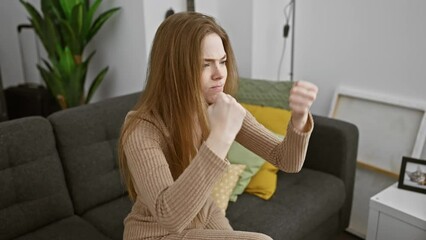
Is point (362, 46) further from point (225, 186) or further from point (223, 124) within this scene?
point (223, 124)

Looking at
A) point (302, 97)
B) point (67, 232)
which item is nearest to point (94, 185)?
point (67, 232)

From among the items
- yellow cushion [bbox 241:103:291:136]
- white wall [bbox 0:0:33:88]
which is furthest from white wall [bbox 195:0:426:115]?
white wall [bbox 0:0:33:88]

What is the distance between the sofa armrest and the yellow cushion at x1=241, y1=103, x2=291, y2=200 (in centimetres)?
18

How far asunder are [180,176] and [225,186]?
821 millimetres

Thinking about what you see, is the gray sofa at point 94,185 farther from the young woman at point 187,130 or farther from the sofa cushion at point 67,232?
the young woman at point 187,130

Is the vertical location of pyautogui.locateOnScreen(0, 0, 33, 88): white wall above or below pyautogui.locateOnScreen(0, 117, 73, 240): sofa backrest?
above

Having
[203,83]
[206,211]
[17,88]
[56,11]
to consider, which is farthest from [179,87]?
[17,88]

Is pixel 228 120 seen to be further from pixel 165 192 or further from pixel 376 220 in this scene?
pixel 376 220

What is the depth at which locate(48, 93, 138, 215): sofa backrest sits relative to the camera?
170 centimetres

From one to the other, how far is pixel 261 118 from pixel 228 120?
3.82 ft

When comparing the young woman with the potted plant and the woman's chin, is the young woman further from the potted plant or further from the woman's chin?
the potted plant

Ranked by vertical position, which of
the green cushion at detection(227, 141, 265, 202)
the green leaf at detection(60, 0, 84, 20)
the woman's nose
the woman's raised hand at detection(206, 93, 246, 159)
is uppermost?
the green leaf at detection(60, 0, 84, 20)

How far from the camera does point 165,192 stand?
3.04ft

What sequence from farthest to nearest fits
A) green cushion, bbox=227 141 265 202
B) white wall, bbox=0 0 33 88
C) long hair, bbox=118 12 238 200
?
white wall, bbox=0 0 33 88
green cushion, bbox=227 141 265 202
long hair, bbox=118 12 238 200
